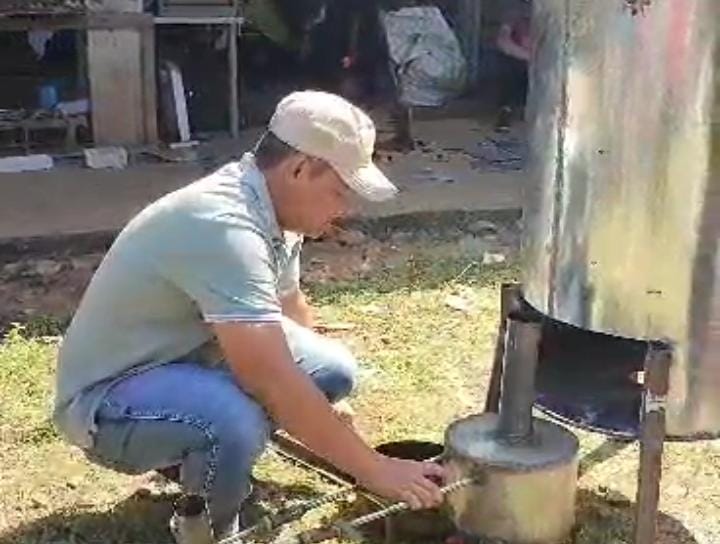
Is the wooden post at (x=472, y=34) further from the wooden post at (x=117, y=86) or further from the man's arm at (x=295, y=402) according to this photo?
the man's arm at (x=295, y=402)

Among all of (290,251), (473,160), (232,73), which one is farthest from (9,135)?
(290,251)

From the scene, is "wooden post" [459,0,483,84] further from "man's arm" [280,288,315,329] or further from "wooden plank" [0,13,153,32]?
"man's arm" [280,288,315,329]

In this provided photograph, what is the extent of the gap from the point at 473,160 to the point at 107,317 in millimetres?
4748

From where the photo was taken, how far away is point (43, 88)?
26.9 ft

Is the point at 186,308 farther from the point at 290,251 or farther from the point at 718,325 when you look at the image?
the point at 718,325

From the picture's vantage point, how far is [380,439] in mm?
4508

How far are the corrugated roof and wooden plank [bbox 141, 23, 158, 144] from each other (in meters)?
0.39

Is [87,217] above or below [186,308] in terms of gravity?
below

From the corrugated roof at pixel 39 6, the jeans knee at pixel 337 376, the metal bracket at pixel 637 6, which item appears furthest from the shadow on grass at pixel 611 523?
the corrugated roof at pixel 39 6

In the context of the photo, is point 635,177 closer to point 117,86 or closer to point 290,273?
point 290,273

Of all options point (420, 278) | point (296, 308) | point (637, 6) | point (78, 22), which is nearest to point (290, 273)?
point (296, 308)

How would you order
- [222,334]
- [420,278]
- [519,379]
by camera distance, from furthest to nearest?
1. [420,278]
2. [519,379]
3. [222,334]

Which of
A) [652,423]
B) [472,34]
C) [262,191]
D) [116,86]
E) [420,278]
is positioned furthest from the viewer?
[472,34]

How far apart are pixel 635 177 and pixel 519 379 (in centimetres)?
62
